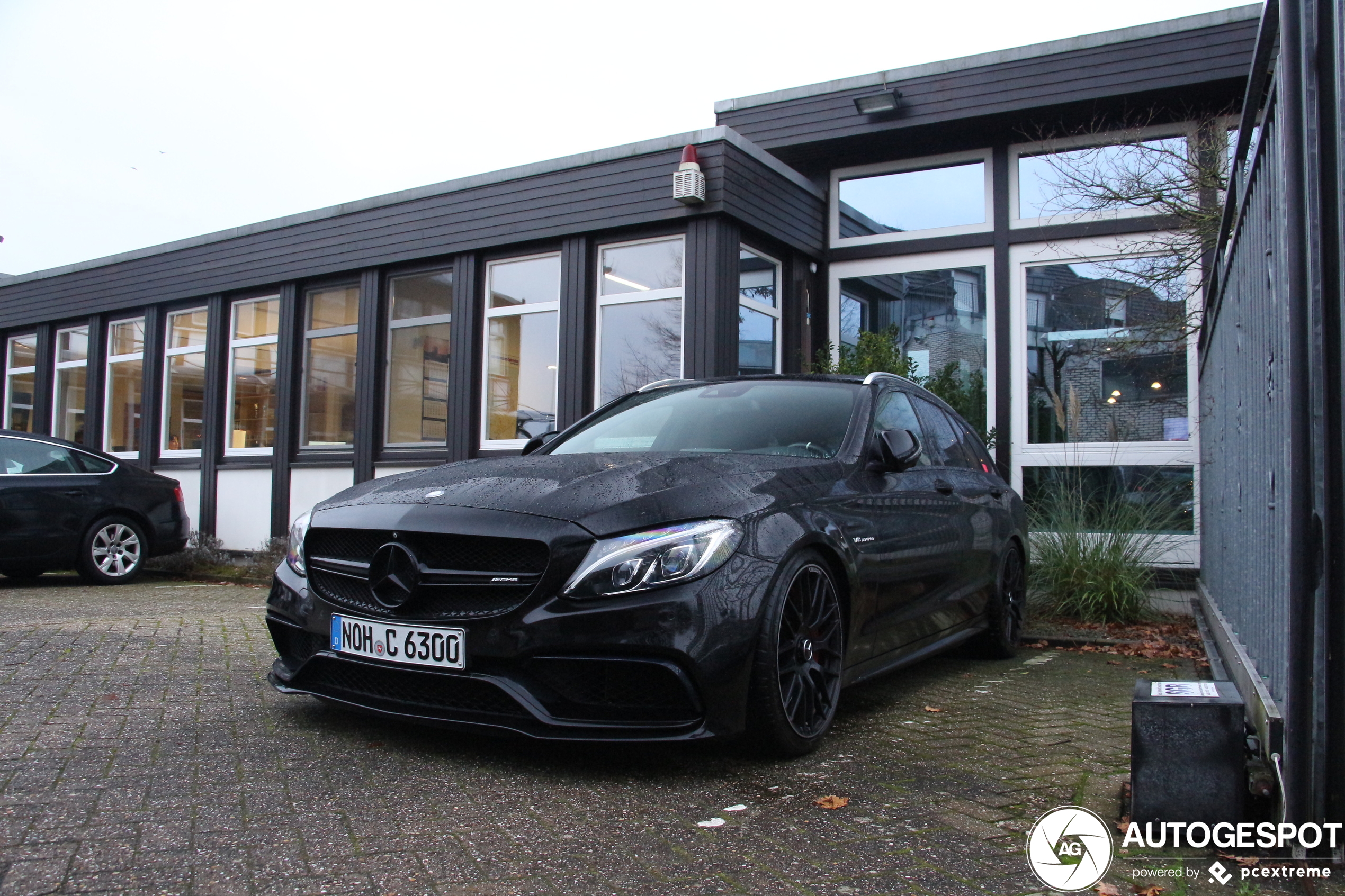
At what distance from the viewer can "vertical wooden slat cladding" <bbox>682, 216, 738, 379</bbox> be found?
9305mm

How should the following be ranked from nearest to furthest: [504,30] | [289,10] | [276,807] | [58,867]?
[58,867] → [276,807] → [289,10] → [504,30]

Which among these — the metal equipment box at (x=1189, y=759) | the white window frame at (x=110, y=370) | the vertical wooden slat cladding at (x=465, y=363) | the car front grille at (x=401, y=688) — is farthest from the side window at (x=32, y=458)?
the metal equipment box at (x=1189, y=759)

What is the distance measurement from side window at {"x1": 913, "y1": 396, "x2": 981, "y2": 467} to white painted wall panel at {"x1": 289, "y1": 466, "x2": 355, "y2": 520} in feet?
25.9

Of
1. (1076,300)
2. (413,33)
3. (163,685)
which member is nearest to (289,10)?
(413,33)

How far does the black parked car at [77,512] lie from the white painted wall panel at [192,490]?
3.13 m

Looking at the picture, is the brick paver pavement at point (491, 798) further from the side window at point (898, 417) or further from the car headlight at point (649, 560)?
the side window at point (898, 417)

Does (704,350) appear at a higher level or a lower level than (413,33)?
lower

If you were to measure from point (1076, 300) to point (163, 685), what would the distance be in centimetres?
846

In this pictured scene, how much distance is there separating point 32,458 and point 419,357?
3.90 meters

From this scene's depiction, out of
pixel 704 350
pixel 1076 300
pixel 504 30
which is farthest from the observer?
pixel 504 30

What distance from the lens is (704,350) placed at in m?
9.34

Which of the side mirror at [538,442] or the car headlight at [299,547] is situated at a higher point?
the side mirror at [538,442]

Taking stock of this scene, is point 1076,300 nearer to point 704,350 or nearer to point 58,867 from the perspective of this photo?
point 704,350

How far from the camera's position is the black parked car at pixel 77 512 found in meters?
→ 9.32
